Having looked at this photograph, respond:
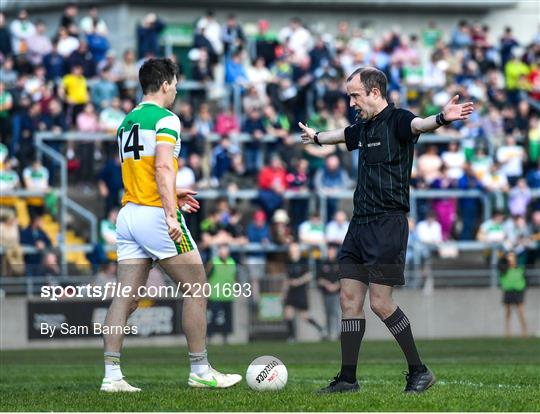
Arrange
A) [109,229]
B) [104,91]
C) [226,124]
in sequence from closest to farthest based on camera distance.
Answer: [109,229] → [104,91] → [226,124]

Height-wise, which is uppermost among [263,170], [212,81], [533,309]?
[212,81]

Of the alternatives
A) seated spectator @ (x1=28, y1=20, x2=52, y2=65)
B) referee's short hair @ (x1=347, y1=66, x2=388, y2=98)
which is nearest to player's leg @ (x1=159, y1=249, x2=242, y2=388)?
referee's short hair @ (x1=347, y1=66, x2=388, y2=98)

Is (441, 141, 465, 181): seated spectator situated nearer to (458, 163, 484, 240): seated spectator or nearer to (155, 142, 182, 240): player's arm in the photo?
(458, 163, 484, 240): seated spectator

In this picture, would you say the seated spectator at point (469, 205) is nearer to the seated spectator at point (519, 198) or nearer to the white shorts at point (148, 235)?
the seated spectator at point (519, 198)

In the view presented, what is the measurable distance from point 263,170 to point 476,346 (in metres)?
7.75

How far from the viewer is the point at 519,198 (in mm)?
28875

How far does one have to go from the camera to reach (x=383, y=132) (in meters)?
9.59

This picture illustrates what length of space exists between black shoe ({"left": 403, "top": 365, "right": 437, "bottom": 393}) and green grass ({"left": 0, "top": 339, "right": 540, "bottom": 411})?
0.07m

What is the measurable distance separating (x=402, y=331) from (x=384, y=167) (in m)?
1.19

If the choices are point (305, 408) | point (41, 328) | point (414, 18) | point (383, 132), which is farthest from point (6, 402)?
point (414, 18)

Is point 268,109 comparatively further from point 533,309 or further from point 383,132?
point 383,132

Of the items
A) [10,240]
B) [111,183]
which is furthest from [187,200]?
[111,183]

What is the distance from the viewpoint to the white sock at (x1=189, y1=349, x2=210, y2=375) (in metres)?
9.91

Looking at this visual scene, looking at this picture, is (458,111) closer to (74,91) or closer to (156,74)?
(156,74)
